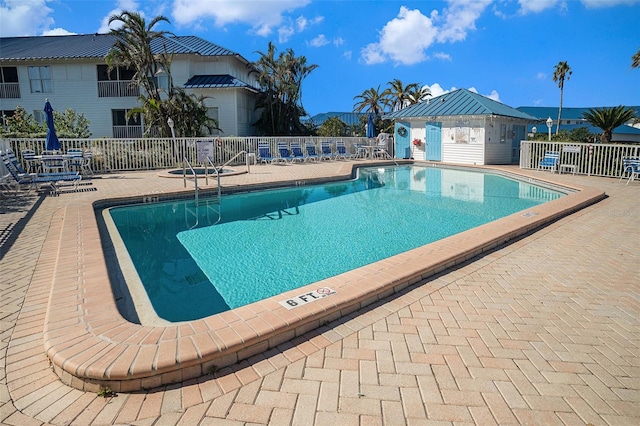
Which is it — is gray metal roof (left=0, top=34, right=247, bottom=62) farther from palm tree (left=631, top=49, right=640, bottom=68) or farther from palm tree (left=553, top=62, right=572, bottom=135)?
palm tree (left=553, top=62, right=572, bottom=135)

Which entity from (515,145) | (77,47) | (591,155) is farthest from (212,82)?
(591,155)

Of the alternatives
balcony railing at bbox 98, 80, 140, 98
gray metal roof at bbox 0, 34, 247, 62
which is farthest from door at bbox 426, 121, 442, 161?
balcony railing at bbox 98, 80, 140, 98

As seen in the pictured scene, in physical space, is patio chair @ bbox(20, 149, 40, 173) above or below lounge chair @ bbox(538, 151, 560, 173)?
above

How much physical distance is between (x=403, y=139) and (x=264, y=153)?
320 inches

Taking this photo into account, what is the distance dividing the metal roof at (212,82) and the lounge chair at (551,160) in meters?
14.4

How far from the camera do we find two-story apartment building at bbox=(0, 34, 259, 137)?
2145 cm

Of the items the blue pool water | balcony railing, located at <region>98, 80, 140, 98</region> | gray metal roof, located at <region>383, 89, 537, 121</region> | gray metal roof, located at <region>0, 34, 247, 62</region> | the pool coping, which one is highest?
gray metal roof, located at <region>0, 34, 247, 62</region>

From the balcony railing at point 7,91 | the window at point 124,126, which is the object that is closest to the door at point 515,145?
the window at point 124,126

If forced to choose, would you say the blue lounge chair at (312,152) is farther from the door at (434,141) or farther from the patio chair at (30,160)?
the patio chair at (30,160)

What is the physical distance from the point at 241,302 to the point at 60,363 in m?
1.95

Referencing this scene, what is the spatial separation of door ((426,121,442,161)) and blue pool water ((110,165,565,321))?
746cm

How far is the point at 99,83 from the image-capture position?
21875mm

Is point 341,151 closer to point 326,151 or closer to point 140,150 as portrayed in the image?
point 326,151

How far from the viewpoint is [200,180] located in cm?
1168
